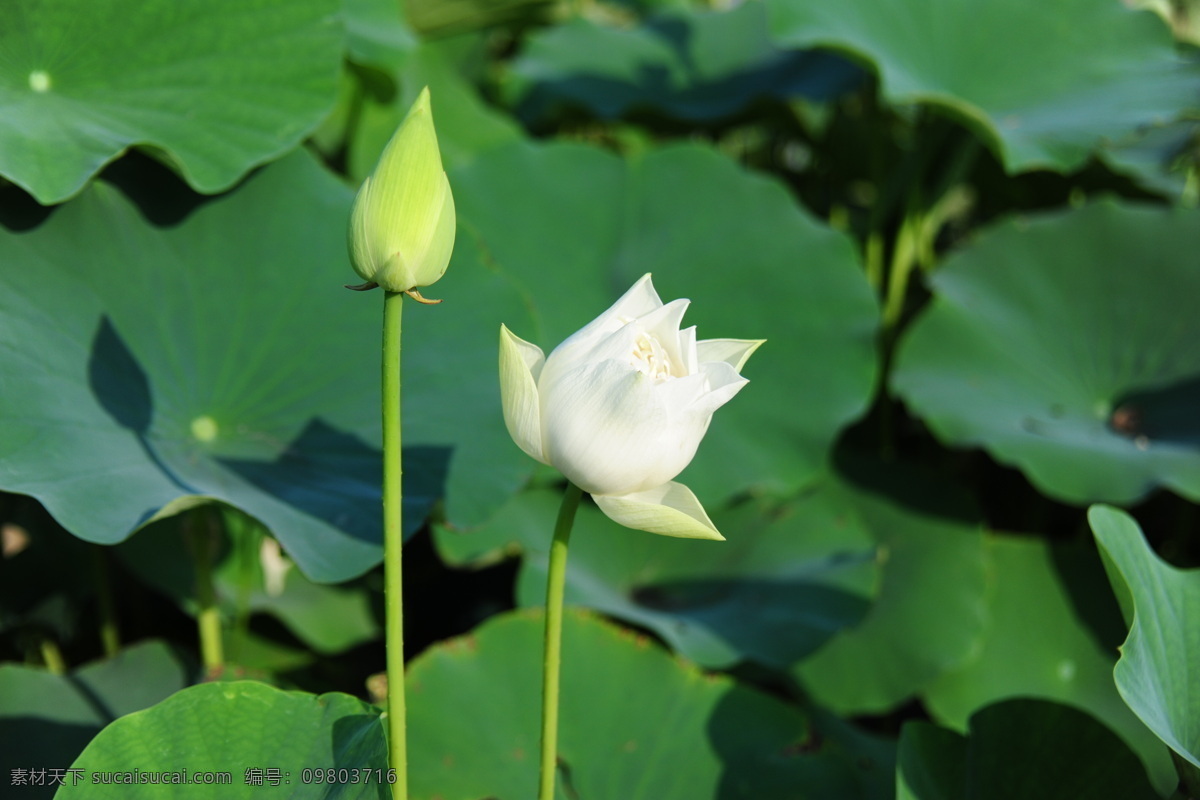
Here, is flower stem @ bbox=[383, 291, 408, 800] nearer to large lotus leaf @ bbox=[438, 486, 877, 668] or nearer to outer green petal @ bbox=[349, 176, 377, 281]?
outer green petal @ bbox=[349, 176, 377, 281]

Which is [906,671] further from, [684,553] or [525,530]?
[525,530]

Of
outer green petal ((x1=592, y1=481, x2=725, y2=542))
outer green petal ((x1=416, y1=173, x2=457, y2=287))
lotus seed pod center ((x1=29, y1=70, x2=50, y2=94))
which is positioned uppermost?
outer green petal ((x1=416, y1=173, x2=457, y2=287))

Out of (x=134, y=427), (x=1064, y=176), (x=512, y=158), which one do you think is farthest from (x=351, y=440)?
(x=1064, y=176)

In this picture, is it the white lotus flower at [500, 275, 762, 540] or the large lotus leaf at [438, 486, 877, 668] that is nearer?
the white lotus flower at [500, 275, 762, 540]

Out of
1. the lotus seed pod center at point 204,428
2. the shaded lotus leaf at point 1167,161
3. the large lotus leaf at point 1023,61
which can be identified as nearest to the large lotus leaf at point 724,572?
the lotus seed pod center at point 204,428

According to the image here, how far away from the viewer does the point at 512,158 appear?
4.58ft

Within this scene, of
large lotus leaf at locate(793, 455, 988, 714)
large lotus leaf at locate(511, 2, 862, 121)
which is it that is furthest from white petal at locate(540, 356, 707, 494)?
large lotus leaf at locate(511, 2, 862, 121)

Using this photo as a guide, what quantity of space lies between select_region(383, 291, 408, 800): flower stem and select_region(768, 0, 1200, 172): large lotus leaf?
104cm

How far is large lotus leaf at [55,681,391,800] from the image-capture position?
600 millimetres

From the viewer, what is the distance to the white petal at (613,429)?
0.52 metres

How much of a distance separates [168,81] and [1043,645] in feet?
4.27

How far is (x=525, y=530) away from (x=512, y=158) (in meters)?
0.57

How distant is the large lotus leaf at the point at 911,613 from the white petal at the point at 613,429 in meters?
0.83

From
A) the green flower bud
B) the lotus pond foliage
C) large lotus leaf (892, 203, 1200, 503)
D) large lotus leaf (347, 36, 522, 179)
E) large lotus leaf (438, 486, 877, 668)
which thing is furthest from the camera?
large lotus leaf (347, 36, 522, 179)
